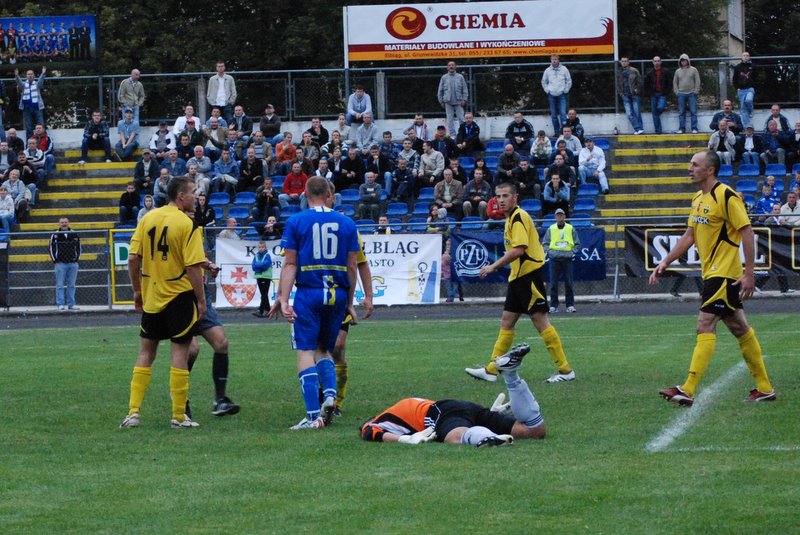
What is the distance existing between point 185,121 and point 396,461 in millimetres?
24710

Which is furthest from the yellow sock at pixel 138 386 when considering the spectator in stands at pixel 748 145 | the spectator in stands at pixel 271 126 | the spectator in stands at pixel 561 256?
the spectator in stands at pixel 748 145

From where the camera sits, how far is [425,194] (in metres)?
29.2

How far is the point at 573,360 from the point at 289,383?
3.64 m

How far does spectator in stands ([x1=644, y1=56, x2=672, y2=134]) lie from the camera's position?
32188 millimetres

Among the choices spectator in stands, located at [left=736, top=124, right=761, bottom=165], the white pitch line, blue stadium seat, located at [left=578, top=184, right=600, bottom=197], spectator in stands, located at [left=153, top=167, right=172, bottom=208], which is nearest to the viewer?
the white pitch line

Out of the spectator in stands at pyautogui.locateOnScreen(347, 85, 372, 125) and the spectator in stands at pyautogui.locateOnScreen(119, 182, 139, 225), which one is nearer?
the spectator in stands at pyautogui.locateOnScreen(119, 182, 139, 225)

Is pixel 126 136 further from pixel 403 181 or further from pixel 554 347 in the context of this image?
pixel 554 347

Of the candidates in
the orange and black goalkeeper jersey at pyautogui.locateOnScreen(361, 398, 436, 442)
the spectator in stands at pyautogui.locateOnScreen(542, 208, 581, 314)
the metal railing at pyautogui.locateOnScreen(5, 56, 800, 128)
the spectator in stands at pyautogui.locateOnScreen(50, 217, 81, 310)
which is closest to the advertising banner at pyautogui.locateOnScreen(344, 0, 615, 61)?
the metal railing at pyautogui.locateOnScreen(5, 56, 800, 128)

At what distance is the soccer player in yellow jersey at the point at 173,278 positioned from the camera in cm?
1006

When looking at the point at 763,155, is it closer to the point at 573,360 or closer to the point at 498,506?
the point at 573,360

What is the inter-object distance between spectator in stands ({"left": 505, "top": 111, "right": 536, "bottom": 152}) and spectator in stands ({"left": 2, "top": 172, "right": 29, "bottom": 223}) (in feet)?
39.1

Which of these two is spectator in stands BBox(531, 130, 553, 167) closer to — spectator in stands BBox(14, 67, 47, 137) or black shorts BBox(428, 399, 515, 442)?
spectator in stands BBox(14, 67, 47, 137)

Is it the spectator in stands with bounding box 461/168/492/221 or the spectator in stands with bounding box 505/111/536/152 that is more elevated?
the spectator in stands with bounding box 505/111/536/152

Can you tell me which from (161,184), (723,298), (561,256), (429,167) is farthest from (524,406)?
(161,184)
